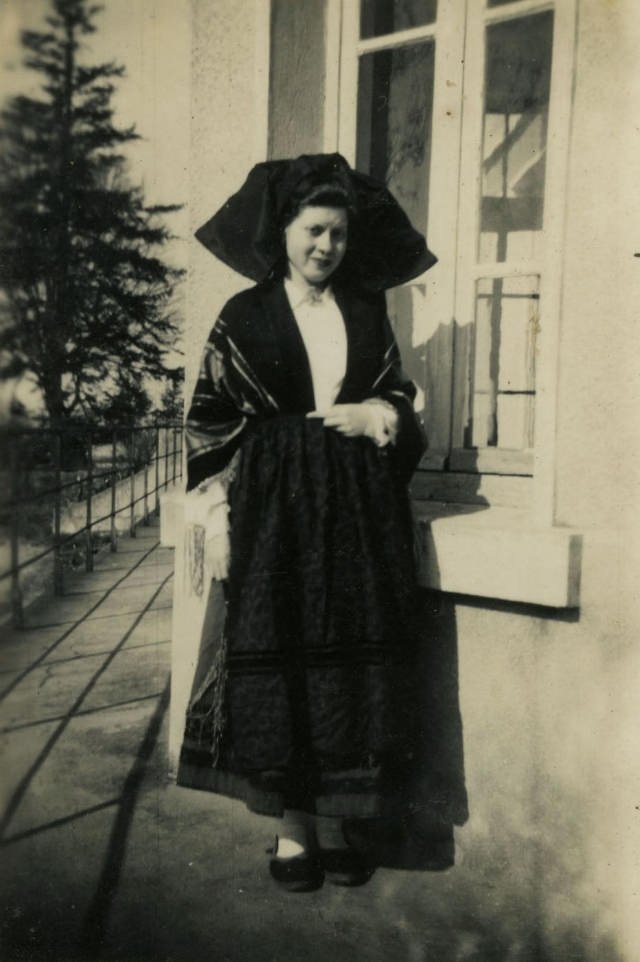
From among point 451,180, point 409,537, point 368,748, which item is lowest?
point 368,748

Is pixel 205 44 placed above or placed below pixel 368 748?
above

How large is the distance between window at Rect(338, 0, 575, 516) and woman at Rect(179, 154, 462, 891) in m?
0.35

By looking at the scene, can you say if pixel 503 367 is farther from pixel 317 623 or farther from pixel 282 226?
pixel 317 623

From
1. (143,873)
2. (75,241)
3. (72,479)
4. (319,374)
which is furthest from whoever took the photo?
(75,241)

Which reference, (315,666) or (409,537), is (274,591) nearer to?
(315,666)

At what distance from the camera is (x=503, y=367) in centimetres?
265

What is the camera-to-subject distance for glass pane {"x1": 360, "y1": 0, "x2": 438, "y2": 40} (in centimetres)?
261

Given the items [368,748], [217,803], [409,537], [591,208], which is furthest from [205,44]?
[217,803]

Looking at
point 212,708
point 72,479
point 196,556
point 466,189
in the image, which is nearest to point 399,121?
point 466,189

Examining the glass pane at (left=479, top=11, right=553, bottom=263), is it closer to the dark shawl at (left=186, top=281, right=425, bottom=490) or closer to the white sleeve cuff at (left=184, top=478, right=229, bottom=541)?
Result: the dark shawl at (left=186, top=281, right=425, bottom=490)

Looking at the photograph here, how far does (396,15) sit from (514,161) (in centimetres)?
61

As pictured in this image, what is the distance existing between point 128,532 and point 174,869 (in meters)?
5.39

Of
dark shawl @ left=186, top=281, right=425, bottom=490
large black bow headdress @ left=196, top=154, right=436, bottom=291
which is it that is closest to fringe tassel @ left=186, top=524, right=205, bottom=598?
dark shawl @ left=186, top=281, right=425, bottom=490

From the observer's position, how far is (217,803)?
8.72 feet
